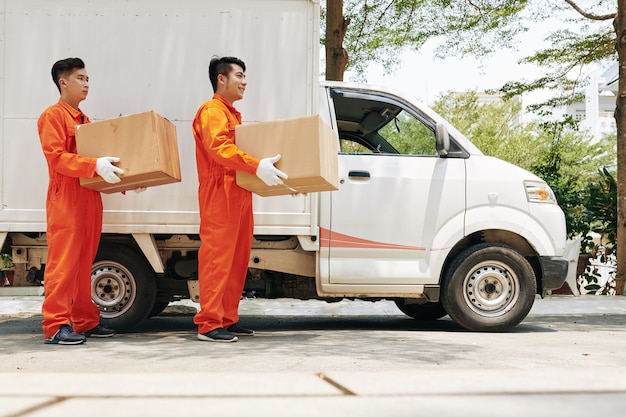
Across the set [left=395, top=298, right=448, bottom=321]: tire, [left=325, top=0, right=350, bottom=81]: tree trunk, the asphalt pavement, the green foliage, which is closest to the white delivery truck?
the asphalt pavement

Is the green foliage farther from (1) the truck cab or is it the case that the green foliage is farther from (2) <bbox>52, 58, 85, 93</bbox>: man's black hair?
(2) <bbox>52, 58, 85, 93</bbox>: man's black hair

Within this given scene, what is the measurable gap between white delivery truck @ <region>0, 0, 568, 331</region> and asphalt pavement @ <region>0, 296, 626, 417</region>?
456mm

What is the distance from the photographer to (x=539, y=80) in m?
15.4

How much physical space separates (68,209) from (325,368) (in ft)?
8.28

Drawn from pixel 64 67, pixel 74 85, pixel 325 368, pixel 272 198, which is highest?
pixel 64 67

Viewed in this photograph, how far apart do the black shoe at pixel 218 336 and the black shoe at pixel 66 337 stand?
2.90 feet

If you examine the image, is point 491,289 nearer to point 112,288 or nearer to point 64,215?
point 112,288

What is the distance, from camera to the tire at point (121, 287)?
21.4ft

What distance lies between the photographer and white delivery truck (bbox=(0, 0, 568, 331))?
21.0 feet

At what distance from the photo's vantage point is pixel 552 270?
6.77 metres

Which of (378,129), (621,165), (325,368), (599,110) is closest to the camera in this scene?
(325,368)

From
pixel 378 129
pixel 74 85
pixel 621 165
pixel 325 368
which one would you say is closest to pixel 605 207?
pixel 621 165

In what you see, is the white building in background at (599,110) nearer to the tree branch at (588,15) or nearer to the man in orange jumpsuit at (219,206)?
the tree branch at (588,15)

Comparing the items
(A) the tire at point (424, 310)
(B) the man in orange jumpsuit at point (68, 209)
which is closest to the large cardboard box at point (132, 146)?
(B) the man in orange jumpsuit at point (68, 209)
